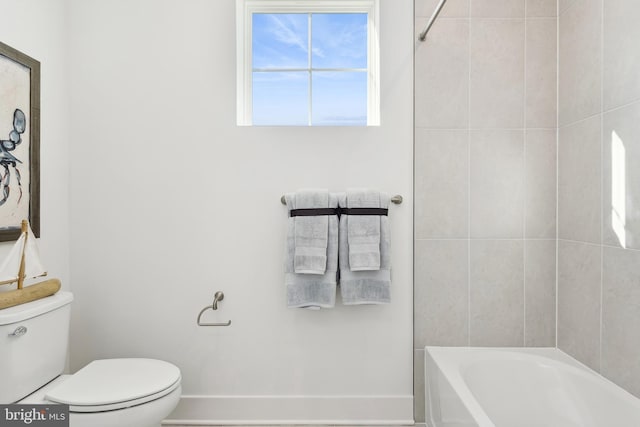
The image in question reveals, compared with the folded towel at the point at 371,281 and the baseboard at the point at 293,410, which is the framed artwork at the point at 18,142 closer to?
the baseboard at the point at 293,410

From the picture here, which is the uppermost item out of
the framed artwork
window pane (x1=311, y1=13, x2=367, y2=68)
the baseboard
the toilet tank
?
window pane (x1=311, y1=13, x2=367, y2=68)

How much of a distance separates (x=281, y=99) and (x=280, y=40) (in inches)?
12.2

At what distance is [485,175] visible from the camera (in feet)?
5.80

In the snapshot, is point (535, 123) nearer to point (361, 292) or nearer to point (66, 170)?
point (361, 292)

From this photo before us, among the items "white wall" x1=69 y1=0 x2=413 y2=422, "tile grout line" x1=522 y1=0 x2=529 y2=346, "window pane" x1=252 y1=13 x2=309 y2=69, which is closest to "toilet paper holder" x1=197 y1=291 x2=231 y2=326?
"white wall" x1=69 y1=0 x2=413 y2=422

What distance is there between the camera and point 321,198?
5.59 ft

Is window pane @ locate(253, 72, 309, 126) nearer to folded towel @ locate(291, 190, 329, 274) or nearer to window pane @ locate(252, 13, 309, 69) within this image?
window pane @ locate(252, 13, 309, 69)

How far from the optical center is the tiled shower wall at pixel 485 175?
5.74 feet

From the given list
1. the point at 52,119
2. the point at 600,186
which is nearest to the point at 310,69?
the point at 52,119

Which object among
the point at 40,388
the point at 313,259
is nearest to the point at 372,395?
the point at 313,259

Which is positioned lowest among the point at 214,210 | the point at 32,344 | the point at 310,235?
the point at 32,344

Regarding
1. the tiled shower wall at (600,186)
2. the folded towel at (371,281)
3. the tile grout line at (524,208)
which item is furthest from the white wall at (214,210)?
the tiled shower wall at (600,186)

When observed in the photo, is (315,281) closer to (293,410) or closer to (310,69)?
(293,410)

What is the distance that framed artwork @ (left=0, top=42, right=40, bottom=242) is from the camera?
1438mm
